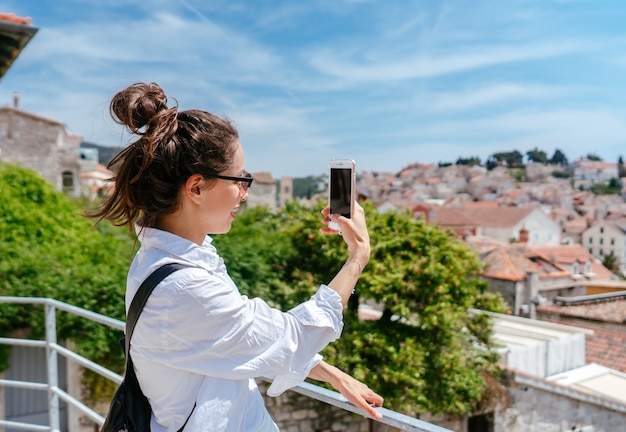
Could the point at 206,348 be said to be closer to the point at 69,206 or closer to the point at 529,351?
the point at 69,206

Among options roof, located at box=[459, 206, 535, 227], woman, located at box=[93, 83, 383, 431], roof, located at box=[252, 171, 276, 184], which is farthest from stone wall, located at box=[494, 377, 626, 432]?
roof, located at box=[459, 206, 535, 227]

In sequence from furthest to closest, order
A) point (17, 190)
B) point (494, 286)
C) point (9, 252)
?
1. point (494, 286)
2. point (17, 190)
3. point (9, 252)

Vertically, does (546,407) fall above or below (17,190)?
below

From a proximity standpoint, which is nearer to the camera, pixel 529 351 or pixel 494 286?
pixel 529 351

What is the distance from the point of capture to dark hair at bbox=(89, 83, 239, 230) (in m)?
1.13

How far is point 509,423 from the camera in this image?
962cm

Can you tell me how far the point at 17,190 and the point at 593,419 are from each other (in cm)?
1065

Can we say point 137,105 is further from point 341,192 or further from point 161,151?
point 341,192

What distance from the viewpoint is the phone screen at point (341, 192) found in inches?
52.4

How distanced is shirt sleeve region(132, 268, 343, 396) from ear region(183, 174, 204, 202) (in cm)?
18

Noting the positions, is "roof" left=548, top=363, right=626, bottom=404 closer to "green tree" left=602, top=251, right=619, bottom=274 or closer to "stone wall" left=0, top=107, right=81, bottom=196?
"stone wall" left=0, top=107, right=81, bottom=196

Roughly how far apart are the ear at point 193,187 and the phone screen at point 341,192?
340mm

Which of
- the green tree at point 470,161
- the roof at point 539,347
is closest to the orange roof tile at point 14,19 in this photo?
the roof at point 539,347

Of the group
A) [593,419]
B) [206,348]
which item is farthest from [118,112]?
[593,419]
